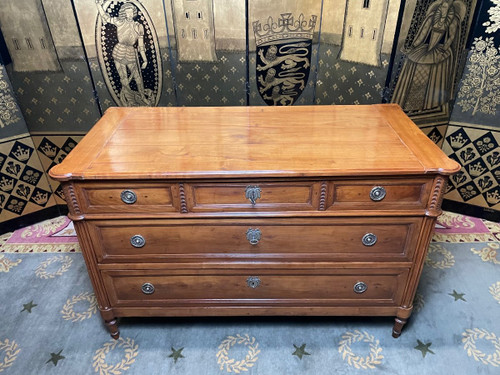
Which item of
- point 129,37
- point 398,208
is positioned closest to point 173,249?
point 398,208

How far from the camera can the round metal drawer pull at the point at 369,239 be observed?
1.56 meters

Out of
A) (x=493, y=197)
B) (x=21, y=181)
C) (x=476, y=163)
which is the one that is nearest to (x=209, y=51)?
(x=21, y=181)

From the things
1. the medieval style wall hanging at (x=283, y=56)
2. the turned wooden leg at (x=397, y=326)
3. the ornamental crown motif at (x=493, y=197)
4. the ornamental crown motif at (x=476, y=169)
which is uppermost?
the medieval style wall hanging at (x=283, y=56)

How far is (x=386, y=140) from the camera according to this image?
1596 millimetres

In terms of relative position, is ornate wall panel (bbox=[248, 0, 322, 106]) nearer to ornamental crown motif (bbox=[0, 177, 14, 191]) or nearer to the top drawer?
the top drawer

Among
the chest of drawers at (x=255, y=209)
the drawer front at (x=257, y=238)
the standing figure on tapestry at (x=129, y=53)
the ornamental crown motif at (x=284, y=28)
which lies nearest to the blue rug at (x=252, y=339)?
the chest of drawers at (x=255, y=209)

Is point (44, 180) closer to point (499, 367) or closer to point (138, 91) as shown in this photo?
point (138, 91)

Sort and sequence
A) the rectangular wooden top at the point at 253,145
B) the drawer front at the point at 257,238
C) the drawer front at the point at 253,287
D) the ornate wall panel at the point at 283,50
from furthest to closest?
the ornate wall panel at the point at 283,50 → the drawer front at the point at 253,287 → the drawer front at the point at 257,238 → the rectangular wooden top at the point at 253,145

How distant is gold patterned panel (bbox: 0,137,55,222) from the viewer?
8.01ft

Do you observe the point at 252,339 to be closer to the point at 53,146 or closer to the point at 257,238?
the point at 257,238

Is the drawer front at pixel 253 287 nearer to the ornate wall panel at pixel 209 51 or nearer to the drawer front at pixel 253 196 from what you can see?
the drawer front at pixel 253 196

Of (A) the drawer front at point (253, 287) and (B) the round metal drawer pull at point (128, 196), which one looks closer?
(B) the round metal drawer pull at point (128, 196)

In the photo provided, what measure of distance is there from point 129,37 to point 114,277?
1.35 metres

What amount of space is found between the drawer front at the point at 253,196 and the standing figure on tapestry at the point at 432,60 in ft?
4.02
